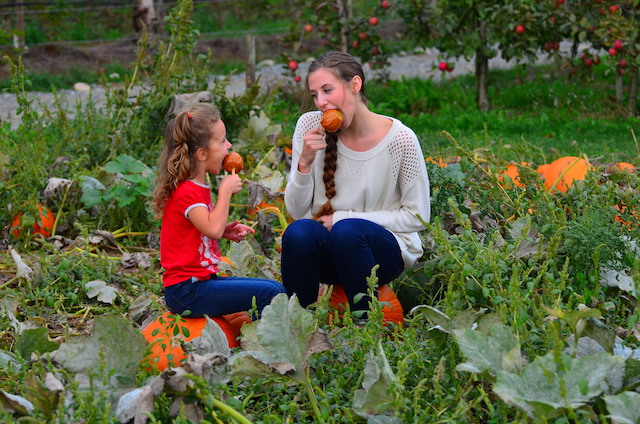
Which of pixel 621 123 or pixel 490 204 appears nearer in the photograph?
pixel 490 204

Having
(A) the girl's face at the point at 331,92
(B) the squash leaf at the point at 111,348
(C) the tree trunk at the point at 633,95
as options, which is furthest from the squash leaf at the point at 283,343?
(C) the tree trunk at the point at 633,95

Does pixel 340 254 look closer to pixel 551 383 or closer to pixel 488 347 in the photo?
pixel 488 347

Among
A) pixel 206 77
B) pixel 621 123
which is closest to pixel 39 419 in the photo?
pixel 206 77

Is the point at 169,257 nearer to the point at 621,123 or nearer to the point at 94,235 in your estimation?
the point at 94,235

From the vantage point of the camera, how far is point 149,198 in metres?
4.05

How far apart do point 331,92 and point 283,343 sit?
103 centimetres

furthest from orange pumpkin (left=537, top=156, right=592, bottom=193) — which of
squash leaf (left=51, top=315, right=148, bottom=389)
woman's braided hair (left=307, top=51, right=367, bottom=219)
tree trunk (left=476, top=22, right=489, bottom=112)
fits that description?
tree trunk (left=476, top=22, right=489, bottom=112)

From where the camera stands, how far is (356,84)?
2.96 meters

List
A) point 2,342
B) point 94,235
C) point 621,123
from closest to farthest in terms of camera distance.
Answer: point 2,342 < point 94,235 < point 621,123

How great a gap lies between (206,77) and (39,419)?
3.10 metres

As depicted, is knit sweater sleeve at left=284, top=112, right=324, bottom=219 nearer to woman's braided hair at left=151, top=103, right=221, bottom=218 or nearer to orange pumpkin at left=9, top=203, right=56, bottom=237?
woman's braided hair at left=151, top=103, right=221, bottom=218

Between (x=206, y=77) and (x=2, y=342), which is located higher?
(x=206, y=77)

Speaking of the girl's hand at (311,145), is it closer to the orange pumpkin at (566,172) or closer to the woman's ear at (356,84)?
the woman's ear at (356,84)

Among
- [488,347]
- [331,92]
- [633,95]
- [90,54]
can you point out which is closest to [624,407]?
[488,347]
